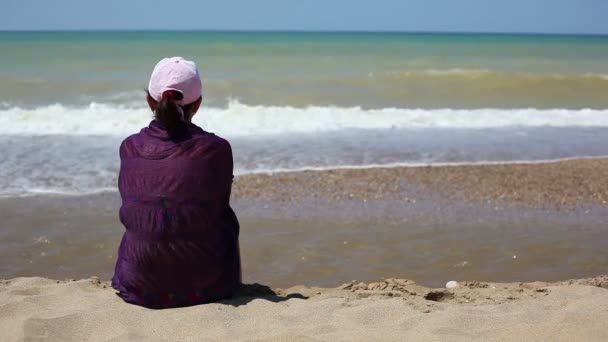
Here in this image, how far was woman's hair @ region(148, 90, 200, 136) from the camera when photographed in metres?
3.01

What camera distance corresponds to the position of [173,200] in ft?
9.93

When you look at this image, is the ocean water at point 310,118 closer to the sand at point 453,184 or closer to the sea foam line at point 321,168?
the sea foam line at point 321,168

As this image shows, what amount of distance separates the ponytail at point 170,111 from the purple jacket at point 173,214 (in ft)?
0.13

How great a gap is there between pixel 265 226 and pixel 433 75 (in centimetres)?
1532

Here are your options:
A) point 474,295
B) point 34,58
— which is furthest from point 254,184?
point 34,58

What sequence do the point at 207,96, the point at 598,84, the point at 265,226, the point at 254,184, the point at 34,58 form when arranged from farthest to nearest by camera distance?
the point at 34,58 < the point at 598,84 < the point at 207,96 < the point at 254,184 < the point at 265,226

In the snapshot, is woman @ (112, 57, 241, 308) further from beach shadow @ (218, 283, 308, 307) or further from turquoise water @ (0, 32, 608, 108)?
turquoise water @ (0, 32, 608, 108)

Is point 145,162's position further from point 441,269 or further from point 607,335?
point 441,269

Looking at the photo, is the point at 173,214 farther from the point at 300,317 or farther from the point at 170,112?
the point at 300,317

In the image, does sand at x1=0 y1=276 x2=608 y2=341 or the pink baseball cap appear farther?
the pink baseball cap

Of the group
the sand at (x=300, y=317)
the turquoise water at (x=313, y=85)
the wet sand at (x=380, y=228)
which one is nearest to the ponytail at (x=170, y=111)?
the sand at (x=300, y=317)

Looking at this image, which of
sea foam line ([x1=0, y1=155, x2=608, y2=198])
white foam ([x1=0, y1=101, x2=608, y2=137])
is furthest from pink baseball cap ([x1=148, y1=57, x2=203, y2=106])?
white foam ([x1=0, y1=101, x2=608, y2=137])

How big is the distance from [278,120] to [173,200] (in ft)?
27.7

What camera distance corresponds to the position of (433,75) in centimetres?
2006
